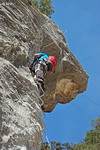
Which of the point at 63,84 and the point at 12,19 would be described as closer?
the point at 12,19

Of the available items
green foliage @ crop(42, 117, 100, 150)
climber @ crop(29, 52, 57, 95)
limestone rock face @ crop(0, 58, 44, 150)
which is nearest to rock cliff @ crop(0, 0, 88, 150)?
limestone rock face @ crop(0, 58, 44, 150)

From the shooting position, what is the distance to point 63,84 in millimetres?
12812

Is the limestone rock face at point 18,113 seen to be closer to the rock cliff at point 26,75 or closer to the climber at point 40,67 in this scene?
the rock cliff at point 26,75

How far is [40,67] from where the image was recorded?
308 inches

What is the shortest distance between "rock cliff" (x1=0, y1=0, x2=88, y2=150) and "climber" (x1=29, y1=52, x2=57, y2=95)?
0.66ft

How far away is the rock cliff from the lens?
4.95m

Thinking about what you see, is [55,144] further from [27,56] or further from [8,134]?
[8,134]

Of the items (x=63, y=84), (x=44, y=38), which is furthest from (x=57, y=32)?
(x=63, y=84)

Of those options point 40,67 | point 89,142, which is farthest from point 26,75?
point 89,142

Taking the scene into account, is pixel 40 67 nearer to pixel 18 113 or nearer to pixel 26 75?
pixel 26 75

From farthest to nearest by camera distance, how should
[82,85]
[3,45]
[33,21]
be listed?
[82,85] → [33,21] → [3,45]

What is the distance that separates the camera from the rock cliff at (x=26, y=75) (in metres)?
4.95

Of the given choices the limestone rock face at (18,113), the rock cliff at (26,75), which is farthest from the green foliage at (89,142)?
the limestone rock face at (18,113)

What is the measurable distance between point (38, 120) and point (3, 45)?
2.13 metres
